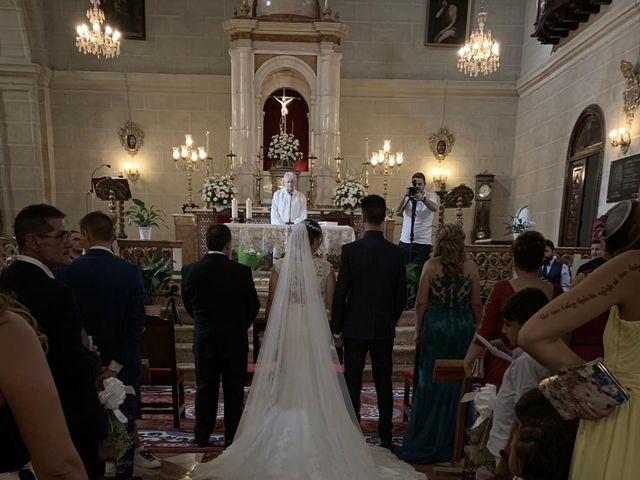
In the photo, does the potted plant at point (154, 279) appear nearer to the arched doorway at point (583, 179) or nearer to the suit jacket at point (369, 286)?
the suit jacket at point (369, 286)

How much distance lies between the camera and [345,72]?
11766 mm

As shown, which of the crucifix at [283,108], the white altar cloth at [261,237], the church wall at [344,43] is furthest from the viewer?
the church wall at [344,43]

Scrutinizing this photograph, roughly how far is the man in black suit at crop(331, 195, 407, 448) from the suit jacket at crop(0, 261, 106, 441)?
1.91m

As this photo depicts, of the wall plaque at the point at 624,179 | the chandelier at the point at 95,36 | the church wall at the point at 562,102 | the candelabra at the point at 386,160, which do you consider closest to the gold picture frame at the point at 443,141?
the candelabra at the point at 386,160

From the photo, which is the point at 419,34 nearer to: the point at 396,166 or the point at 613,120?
the point at 396,166

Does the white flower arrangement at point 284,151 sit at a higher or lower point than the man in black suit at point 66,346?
higher

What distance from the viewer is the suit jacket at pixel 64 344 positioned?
1.85 meters

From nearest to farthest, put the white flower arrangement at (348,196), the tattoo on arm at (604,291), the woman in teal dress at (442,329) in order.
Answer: the tattoo on arm at (604,291) < the woman in teal dress at (442,329) < the white flower arrangement at (348,196)

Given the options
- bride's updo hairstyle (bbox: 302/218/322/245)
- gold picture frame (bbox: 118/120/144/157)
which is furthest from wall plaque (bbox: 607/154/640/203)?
gold picture frame (bbox: 118/120/144/157)

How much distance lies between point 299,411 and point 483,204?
32.8 feet

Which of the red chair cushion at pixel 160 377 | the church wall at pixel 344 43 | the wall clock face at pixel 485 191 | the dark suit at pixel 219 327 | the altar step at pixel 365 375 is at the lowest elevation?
the altar step at pixel 365 375

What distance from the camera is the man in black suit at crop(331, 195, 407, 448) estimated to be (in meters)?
3.40

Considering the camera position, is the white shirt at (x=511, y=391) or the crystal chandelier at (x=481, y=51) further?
the crystal chandelier at (x=481, y=51)

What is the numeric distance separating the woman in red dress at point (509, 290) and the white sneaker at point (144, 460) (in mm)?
2257
